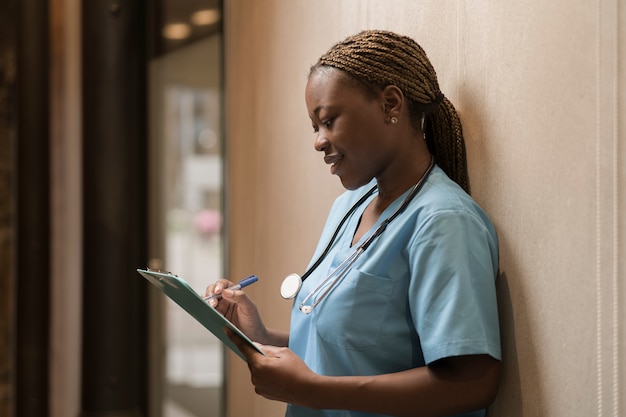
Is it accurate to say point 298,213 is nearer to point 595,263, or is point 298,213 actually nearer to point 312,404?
point 312,404

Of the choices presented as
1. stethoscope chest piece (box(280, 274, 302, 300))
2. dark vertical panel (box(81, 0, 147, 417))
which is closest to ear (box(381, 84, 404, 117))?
stethoscope chest piece (box(280, 274, 302, 300))

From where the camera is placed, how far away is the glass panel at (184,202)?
13.4 feet

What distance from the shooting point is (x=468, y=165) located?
1.54 metres

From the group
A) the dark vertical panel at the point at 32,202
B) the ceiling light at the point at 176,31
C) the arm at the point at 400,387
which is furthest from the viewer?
Result: the dark vertical panel at the point at 32,202

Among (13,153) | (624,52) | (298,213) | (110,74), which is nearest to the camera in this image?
(624,52)

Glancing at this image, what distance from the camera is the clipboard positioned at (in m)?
1.28

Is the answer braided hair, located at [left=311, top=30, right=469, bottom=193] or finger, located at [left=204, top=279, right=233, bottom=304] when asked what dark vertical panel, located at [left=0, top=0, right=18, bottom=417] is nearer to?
finger, located at [left=204, top=279, right=233, bottom=304]

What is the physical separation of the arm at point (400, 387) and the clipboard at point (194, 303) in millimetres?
71

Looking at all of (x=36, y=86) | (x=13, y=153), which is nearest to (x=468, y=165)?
(x=36, y=86)

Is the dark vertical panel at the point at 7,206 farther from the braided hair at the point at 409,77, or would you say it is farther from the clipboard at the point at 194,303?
the braided hair at the point at 409,77

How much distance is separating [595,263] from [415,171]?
0.40 meters

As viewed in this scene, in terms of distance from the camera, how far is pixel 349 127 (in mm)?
1414

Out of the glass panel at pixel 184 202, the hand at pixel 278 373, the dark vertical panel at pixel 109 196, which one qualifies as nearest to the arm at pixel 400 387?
the hand at pixel 278 373

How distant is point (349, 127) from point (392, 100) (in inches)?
3.6
